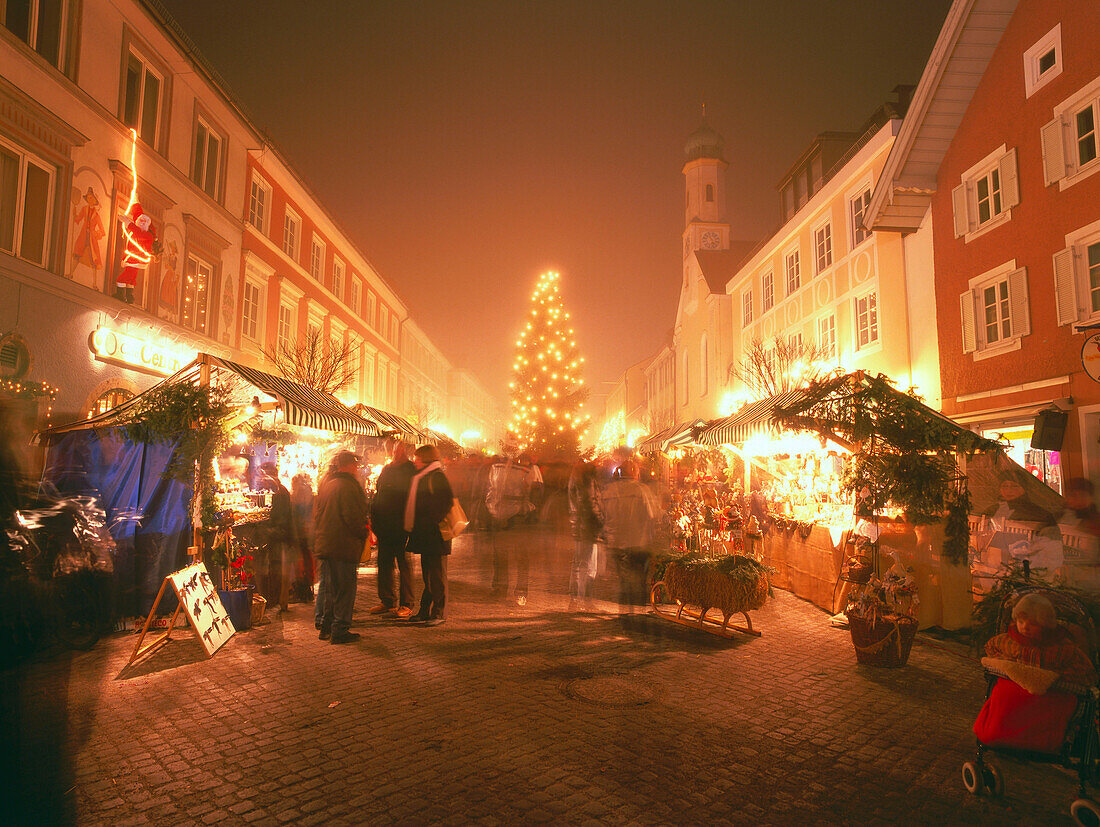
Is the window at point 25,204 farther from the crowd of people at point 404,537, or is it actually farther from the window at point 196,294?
the crowd of people at point 404,537

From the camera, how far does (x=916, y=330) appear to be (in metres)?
14.2

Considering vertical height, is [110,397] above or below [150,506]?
above

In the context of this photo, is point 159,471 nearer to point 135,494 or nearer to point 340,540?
point 135,494

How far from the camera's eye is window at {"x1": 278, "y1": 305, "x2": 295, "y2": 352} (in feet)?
70.2

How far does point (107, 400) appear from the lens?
12.1m

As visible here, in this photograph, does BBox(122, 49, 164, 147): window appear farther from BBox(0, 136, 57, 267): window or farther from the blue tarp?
the blue tarp

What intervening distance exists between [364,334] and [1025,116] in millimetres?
26888

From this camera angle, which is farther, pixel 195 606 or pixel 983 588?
pixel 983 588

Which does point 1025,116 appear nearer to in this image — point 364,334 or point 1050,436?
point 1050,436

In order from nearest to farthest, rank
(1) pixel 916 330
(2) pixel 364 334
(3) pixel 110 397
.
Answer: (3) pixel 110 397
(1) pixel 916 330
(2) pixel 364 334

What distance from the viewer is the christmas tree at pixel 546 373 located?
3681 cm

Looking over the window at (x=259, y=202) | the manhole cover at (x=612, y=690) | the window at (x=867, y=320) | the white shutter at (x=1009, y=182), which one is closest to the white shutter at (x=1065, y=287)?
the white shutter at (x=1009, y=182)

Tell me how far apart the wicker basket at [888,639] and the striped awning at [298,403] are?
761 centimetres

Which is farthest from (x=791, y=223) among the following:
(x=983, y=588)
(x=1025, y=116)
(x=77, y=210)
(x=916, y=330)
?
(x=77, y=210)
